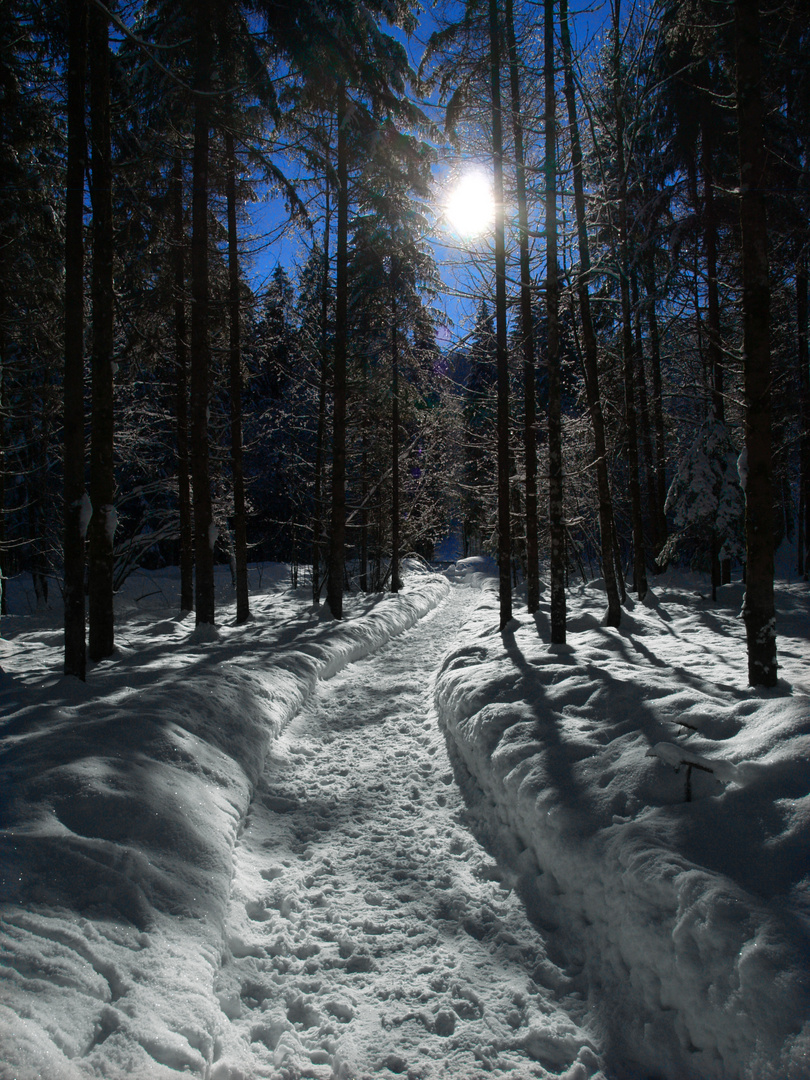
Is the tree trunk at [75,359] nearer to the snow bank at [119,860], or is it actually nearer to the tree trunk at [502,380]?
the snow bank at [119,860]

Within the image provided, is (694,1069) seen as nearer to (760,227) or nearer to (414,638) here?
(760,227)

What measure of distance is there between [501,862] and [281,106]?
47.4 ft

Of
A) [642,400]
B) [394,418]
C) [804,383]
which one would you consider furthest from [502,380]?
[804,383]

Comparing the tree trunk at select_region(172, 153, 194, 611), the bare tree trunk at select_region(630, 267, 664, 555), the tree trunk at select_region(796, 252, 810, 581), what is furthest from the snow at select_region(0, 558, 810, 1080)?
the bare tree trunk at select_region(630, 267, 664, 555)

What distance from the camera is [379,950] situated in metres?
3.28

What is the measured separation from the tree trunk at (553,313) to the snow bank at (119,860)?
15.7 feet

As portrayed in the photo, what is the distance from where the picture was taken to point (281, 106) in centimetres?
1174

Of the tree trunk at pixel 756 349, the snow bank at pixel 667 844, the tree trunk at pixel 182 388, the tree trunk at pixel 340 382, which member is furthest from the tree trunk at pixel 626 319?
the tree trunk at pixel 182 388

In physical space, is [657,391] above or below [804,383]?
above

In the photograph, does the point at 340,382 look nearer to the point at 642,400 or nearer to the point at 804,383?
the point at 642,400

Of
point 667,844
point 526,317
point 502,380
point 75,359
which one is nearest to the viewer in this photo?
point 667,844

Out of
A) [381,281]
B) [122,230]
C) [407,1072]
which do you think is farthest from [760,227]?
[381,281]

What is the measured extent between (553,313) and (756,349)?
3779 millimetres

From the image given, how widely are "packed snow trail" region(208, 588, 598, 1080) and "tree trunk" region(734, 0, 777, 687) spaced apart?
11.2ft
